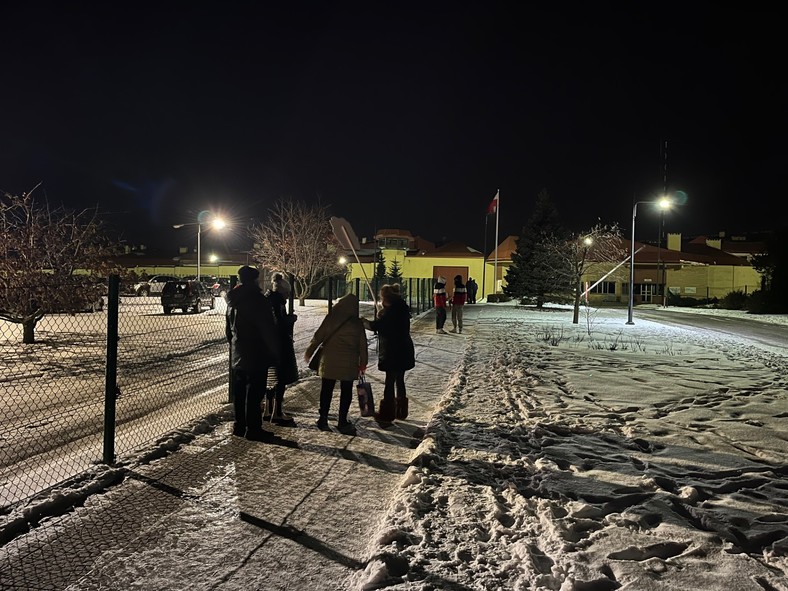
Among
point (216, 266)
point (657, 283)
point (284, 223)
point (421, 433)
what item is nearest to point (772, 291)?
point (657, 283)

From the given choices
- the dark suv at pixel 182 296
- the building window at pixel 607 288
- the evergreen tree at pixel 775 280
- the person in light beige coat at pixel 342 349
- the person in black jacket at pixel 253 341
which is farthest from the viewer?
the building window at pixel 607 288

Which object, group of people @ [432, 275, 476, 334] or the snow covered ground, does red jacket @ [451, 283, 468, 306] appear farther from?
the snow covered ground

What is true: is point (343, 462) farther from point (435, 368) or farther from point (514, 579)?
point (435, 368)

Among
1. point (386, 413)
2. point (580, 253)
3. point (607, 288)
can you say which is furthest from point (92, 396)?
point (607, 288)

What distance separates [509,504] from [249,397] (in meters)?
2.97

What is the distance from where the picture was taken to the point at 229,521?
395 centimetres

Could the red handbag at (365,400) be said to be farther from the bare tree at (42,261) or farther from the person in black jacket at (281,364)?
the bare tree at (42,261)

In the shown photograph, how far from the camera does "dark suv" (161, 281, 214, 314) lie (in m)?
25.3

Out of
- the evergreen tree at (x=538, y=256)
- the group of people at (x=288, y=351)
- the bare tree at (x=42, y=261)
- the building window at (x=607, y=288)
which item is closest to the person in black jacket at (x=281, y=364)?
the group of people at (x=288, y=351)

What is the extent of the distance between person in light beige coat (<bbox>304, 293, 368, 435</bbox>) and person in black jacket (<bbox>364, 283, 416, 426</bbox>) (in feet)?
1.01

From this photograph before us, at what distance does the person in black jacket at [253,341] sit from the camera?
575cm

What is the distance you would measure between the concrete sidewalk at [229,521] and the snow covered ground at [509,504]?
18 mm

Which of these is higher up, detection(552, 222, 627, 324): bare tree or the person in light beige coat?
detection(552, 222, 627, 324): bare tree

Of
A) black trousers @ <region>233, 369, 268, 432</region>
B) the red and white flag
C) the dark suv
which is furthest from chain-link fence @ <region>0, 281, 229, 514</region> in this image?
the red and white flag
